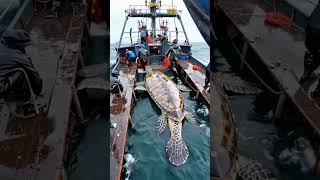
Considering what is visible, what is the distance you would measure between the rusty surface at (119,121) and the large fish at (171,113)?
857 millimetres

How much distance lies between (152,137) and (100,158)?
9.50 ft

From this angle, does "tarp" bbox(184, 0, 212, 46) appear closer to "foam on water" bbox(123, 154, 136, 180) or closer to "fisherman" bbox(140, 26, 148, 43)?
"foam on water" bbox(123, 154, 136, 180)

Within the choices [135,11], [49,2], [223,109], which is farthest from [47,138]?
[135,11]

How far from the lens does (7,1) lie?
31.9 feet

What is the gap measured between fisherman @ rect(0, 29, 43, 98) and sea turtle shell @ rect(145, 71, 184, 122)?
4958 millimetres

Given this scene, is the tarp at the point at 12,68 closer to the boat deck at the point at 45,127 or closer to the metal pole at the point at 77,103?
the boat deck at the point at 45,127

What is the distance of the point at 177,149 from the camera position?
8070mm

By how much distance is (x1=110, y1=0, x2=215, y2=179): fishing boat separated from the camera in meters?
8.11

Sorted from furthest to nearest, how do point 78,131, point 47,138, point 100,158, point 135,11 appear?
point 135,11, point 78,131, point 100,158, point 47,138

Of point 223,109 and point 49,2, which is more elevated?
point 49,2

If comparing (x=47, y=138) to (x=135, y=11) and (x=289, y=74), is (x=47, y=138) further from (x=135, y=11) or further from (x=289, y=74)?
(x=135, y=11)

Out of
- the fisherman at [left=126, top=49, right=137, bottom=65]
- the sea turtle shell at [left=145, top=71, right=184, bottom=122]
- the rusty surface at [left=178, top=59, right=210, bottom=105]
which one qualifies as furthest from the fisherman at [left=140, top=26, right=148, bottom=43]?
the sea turtle shell at [left=145, top=71, right=184, bottom=122]

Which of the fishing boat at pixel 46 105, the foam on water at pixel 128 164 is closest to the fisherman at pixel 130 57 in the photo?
the fishing boat at pixel 46 105

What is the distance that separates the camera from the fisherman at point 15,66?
16.4 ft
